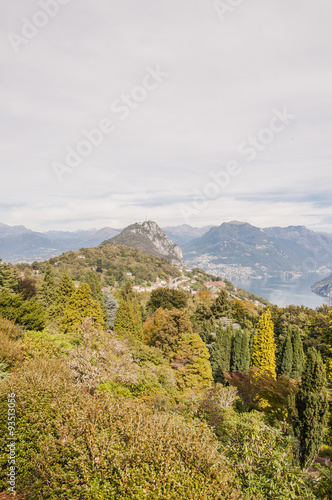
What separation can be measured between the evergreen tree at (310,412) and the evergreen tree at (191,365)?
7139 millimetres

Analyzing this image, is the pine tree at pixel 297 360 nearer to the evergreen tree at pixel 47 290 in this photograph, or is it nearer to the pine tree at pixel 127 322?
the pine tree at pixel 127 322

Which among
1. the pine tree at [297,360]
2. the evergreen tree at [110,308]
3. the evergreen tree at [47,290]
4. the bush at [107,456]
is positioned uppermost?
the bush at [107,456]

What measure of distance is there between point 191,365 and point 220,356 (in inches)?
284

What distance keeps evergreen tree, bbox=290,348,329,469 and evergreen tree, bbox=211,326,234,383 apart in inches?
518

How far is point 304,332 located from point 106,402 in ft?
103

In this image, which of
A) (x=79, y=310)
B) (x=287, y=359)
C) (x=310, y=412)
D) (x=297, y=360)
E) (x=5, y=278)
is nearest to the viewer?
(x=310, y=412)

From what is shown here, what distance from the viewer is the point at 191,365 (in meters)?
16.9

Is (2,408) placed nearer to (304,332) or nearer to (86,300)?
(86,300)

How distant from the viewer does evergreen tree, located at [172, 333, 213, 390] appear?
16.8 meters

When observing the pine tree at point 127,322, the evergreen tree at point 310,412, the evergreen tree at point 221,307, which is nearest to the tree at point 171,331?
the pine tree at point 127,322

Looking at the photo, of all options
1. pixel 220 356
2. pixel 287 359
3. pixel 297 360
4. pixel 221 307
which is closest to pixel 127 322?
pixel 220 356

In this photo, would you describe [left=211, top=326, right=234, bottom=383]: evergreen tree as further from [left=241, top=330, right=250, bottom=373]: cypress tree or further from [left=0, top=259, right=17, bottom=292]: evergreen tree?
[left=0, top=259, right=17, bottom=292]: evergreen tree

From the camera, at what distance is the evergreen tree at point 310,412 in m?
9.62

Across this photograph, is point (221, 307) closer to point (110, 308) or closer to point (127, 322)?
point (127, 322)
